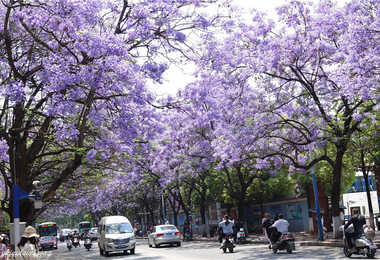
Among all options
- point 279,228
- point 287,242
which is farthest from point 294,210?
point 287,242

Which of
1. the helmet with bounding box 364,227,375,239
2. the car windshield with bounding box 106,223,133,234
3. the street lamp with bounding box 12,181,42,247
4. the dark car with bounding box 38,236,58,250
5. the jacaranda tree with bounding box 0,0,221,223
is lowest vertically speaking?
the dark car with bounding box 38,236,58,250

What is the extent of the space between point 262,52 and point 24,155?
386 inches

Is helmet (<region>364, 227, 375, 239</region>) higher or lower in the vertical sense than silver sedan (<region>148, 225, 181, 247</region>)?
higher

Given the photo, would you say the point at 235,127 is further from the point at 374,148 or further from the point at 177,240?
the point at 177,240

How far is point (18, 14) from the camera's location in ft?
44.7

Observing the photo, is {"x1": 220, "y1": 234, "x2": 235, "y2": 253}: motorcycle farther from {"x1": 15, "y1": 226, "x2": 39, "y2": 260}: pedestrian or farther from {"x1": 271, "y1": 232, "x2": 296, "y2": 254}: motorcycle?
{"x1": 15, "y1": 226, "x2": 39, "y2": 260}: pedestrian

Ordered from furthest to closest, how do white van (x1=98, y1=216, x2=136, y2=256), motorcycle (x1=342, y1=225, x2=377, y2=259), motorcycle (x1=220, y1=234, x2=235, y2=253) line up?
white van (x1=98, y1=216, x2=136, y2=256) < motorcycle (x1=220, y1=234, x2=235, y2=253) < motorcycle (x1=342, y1=225, x2=377, y2=259)

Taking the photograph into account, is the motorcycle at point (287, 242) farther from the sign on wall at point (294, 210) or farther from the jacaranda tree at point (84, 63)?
the sign on wall at point (294, 210)

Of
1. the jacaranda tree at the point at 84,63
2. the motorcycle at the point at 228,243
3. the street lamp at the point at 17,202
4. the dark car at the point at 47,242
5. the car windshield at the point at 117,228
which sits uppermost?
the jacaranda tree at the point at 84,63

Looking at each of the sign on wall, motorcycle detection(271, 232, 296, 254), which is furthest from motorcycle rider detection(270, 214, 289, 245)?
the sign on wall

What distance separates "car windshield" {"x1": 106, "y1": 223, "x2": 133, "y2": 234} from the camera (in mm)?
25406

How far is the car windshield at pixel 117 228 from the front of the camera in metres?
25.4

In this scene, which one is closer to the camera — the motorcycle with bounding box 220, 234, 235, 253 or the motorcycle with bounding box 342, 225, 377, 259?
the motorcycle with bounding box 342, 225, 377, 259

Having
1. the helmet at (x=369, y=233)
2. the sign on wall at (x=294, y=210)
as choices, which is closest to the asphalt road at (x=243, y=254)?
the helmet at (x=369, y=233)
